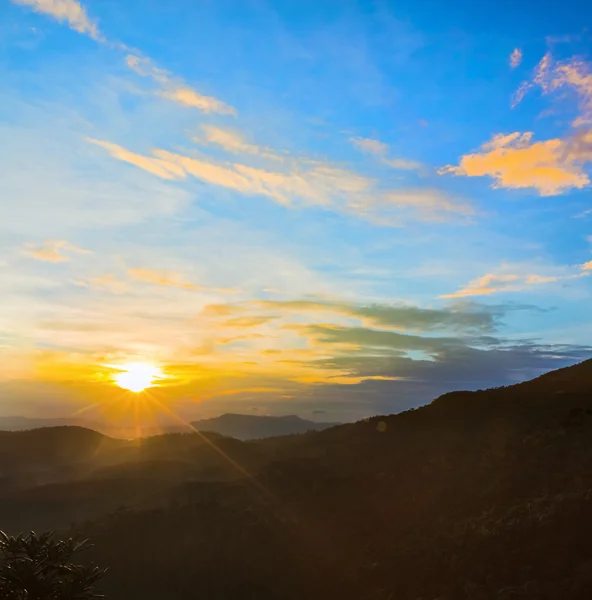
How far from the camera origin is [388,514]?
26.8 m

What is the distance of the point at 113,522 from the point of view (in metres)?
30.6

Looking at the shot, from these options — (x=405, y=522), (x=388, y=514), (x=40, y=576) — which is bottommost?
(x=405, y=522)

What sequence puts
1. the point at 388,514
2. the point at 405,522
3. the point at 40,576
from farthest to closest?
the point at 388,514
the point at 405,522
the point at 40,576

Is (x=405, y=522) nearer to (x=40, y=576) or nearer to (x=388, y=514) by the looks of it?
(x=388, y=514)

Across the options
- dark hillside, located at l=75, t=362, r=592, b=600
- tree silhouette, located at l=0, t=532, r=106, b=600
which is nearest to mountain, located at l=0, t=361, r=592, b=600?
dark hillside, located at l=75, t=362, r=592, b=600

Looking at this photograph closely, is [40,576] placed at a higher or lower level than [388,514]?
higher

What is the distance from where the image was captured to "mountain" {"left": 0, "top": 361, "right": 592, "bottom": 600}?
64.1 ft

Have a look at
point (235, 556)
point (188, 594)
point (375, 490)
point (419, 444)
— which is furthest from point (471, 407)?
point (188, 594)

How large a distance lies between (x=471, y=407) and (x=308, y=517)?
16.9m

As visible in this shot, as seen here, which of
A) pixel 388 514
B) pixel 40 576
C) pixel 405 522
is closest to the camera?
pixel 40 576

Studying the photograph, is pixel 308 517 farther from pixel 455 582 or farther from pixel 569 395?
pixel 569 395

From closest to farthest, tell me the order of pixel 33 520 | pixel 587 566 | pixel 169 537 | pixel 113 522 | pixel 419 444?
pixel 587 566
pixel 169 537
pixel 113 522
pixel 419 444
pixel 33 520

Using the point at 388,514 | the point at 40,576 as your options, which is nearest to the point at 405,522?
the point at 388,514

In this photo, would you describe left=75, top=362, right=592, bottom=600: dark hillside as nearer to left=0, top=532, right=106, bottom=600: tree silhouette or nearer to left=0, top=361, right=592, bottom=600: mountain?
left=0, top=361, right=592, bottom=600: mountain
